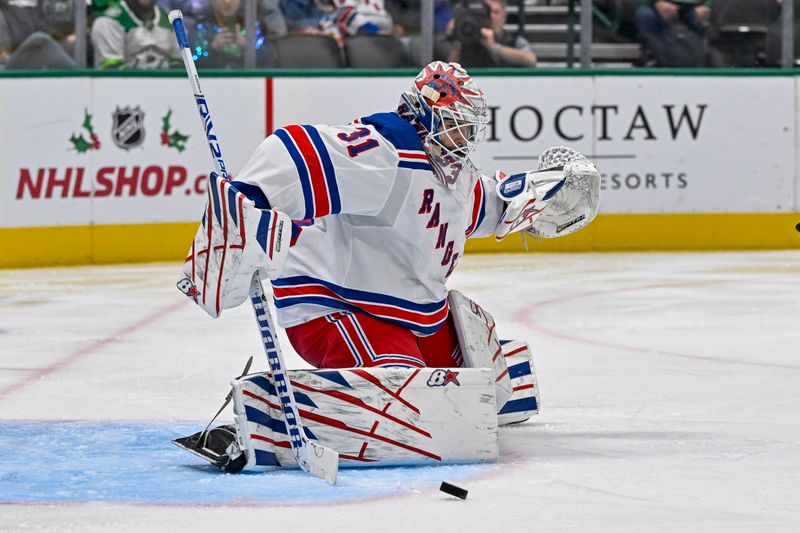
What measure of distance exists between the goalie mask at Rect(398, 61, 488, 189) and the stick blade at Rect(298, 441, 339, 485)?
0.69m

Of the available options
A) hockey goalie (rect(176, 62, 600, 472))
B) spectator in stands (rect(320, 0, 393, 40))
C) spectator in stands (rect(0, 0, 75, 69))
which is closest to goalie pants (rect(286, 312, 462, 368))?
hockey goalie (rect(176, 62, 600, 472))

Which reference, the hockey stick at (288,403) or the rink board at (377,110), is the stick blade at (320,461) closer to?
the hockey stick at (288,403)

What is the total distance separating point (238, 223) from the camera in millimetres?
2801

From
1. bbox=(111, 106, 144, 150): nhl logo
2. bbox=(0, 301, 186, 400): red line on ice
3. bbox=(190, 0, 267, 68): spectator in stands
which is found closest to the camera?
bbox=(0, 301, 186, 400): red line on ice

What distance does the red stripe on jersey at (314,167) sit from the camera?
9.78 ft

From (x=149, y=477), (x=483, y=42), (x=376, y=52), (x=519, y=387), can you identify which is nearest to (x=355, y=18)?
(x=376, y=52)

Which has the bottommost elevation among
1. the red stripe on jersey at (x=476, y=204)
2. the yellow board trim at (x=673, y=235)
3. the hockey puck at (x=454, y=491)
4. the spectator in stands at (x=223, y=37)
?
the yellow board trim at (x=673, y=235)

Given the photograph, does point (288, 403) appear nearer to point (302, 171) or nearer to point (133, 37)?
point (302, 171)

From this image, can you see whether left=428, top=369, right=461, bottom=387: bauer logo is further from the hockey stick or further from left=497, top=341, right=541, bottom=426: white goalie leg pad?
left=497, top=341, right=541, bottom=426: white goalie leg pad

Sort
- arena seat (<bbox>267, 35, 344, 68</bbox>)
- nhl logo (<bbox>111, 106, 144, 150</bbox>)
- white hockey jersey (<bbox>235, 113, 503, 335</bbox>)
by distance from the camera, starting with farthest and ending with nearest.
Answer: arena seat (<bbox>267, 35, 344, 68</bbox>), nhl logo (<bbox>111, 106, 144, 150</bbox>), white hockey jersey (<bbox>235, 113, 503, 335</bbox>)

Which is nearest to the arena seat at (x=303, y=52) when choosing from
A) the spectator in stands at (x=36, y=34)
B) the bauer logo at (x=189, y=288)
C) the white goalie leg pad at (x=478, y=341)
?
the spectator in stands at (x=36, y=34)

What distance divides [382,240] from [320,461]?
0.57 metres

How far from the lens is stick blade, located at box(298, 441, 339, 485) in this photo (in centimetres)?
283

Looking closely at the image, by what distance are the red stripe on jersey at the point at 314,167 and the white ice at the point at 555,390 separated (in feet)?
1.88
